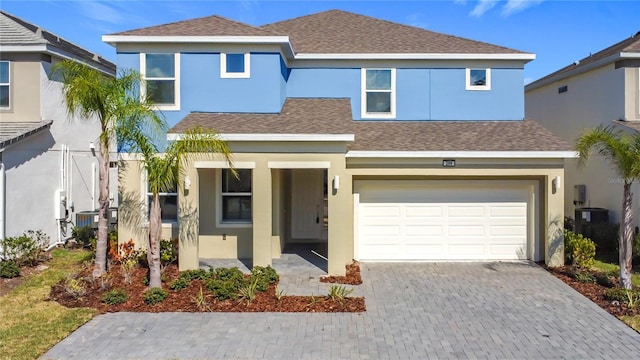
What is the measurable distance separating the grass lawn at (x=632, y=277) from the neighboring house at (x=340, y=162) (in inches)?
44.6

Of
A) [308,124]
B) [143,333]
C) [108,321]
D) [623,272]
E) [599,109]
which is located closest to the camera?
[143,333]

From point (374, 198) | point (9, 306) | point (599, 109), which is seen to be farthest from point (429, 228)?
point (9, 306)

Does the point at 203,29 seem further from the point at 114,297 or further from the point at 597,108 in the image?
the point at 597,108

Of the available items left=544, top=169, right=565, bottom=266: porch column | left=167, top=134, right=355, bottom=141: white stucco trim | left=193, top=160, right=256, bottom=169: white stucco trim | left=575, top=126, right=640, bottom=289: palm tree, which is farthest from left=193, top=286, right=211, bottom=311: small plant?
left=544, top=169, right=565, bottom=266: porch column

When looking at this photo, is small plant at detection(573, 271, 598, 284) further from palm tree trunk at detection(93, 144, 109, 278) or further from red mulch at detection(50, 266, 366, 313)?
palm tree trunk at detection(93, 144, 109, 278)

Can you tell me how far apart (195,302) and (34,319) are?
9.26 ft

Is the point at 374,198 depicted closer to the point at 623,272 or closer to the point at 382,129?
the point at 382,129

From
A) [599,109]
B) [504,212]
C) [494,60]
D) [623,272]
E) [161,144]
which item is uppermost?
[494,60]

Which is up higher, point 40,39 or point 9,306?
point 40,39

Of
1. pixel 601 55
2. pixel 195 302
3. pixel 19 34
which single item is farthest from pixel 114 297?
pixel 601 55

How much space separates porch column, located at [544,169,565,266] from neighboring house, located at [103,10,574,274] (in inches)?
1.4

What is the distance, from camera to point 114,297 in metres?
9.38

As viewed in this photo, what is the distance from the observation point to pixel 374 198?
1325cm

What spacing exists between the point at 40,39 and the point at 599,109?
17.6m
